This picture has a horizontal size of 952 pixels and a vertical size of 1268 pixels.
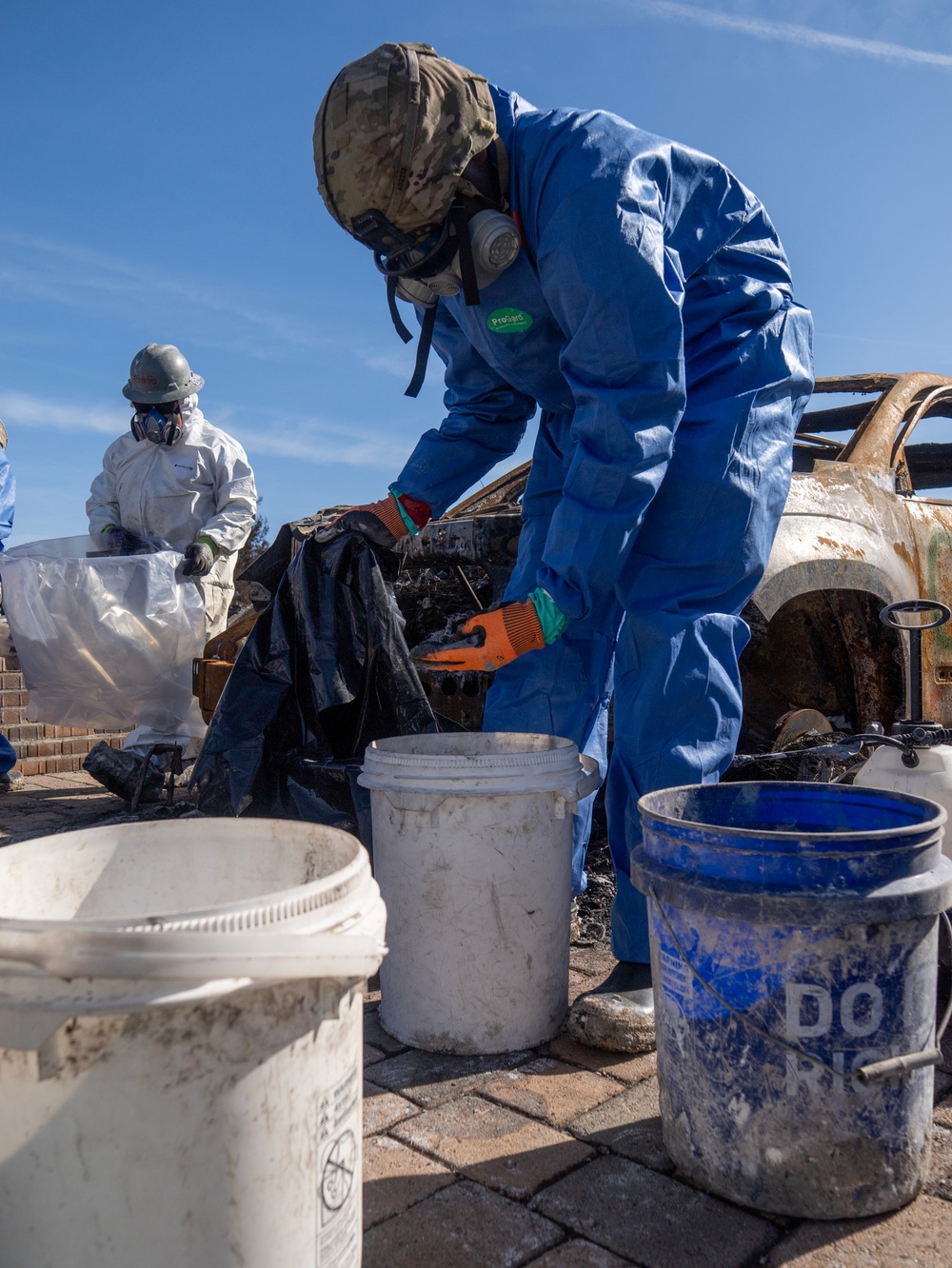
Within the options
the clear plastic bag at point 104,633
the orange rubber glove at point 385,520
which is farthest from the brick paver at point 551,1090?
the clear plastic bag at point 104,633

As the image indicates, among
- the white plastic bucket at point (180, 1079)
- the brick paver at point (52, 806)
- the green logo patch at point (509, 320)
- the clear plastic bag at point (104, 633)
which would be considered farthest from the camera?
the clear plastic bag at point (104, 633)

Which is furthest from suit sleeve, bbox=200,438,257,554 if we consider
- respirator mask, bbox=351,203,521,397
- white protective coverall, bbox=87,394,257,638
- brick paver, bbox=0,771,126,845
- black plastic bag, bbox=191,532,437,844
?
respirator mask, bbox=351,203,521,397

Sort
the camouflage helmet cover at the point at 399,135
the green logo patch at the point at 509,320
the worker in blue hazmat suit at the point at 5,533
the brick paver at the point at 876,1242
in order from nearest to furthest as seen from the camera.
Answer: the brick paver at the point at 876,1242 < the camouflage helmet cover at the point at 399,135 < the green logo patch at the point at 509,320 < the worker in blue hazmat suit at the point at 5,533

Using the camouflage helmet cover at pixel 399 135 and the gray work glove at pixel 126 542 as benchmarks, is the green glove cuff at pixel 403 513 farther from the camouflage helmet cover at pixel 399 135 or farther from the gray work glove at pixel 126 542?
the gray work glove at pixel 126 542

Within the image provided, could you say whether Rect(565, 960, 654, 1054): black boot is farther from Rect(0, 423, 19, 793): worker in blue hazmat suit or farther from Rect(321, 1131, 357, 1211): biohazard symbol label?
Rect(0, 423, 19, 793): worker in blue hazmat suit

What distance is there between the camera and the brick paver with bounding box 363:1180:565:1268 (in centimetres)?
142

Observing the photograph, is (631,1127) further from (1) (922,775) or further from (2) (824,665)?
(2) (824,665)

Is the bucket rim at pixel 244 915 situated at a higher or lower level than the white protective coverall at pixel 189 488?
lower

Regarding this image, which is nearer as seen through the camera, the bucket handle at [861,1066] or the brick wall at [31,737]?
the bucket handle at [861,1066]

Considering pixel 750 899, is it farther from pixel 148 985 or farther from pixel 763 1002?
pixel 148 985

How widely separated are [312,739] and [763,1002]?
65.2 inches

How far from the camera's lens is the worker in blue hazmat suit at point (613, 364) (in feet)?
7.00

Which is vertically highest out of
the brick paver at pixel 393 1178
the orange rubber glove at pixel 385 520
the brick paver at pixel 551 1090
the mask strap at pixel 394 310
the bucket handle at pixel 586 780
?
the mask strap at pixel 394 310

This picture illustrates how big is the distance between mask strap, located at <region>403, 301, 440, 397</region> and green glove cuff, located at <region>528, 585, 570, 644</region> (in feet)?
2.45
